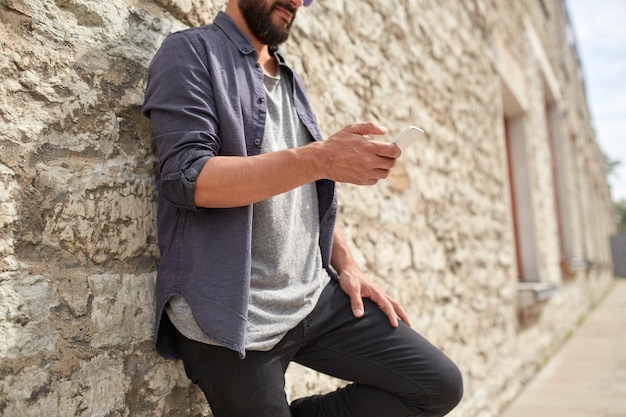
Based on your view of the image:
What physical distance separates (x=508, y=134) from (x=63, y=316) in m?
5.87

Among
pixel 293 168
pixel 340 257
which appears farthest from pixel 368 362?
pixel 293 168

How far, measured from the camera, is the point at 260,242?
130cm

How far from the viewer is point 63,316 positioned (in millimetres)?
1162

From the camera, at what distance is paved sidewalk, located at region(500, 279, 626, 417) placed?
3484 mm

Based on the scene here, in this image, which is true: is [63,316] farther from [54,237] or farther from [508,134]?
[508,134]

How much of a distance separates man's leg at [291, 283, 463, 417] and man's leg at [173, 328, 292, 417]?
210 mm

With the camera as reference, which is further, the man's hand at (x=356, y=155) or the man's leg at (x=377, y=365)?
the man's leg at (x=377, y=365)

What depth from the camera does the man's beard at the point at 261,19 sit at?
1427 mm

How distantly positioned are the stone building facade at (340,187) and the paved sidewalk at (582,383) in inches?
5.7

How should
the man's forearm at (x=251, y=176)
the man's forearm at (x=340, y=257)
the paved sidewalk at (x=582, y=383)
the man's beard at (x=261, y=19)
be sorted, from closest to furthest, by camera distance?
the man's forearm at (x=251, y=176) → the man's beard at (x=261, y=19) → the man's forearm at (x=340, y=257) → the paved sidewalk at (x=582, y=383)

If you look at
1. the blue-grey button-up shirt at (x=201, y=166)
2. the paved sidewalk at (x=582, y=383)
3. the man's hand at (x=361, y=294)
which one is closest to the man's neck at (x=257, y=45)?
the blue-grey button-up shirt at (x=201, y=166)

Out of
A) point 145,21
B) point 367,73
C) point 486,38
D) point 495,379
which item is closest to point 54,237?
point 145,21

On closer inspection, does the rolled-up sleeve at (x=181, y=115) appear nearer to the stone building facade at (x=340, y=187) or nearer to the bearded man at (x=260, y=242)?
the bearded man at (x=260, y=242)

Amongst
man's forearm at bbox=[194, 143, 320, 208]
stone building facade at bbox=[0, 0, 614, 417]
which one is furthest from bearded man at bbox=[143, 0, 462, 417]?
stone building facade at bbox=[0, 0, 614, 417]
